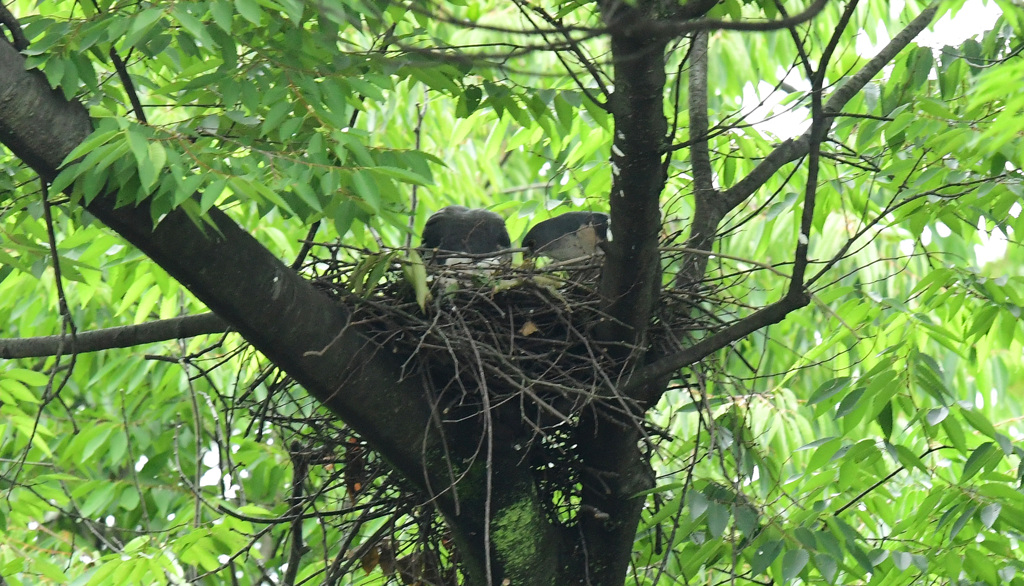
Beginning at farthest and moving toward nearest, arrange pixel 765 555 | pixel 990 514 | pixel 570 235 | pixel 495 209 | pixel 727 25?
pixel 495 209, pixel 570 235, pixel 990 514, pixel 765 555, pixel 727 25

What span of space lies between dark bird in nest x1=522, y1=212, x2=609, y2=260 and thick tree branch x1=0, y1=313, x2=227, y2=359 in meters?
1.13

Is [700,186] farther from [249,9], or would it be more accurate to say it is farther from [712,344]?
[249,9]

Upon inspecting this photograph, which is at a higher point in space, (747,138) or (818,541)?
(747,138)

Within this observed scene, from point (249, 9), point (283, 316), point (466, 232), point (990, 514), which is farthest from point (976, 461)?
point (249, 9)

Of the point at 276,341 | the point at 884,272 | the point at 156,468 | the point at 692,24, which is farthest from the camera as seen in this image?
the point at 884,272

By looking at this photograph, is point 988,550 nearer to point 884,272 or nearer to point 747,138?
point 747,138

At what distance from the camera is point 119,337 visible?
267 centimetres

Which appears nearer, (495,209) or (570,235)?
(570,235)

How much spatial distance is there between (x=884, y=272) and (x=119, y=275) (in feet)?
13.5

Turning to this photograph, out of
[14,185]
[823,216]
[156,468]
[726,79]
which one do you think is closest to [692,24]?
[14,185]

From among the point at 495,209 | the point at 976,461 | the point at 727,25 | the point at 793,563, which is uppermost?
the point at 495,209

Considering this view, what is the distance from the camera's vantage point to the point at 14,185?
8.97ft

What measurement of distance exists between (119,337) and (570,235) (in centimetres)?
144

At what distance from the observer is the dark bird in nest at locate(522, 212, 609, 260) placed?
332cm
